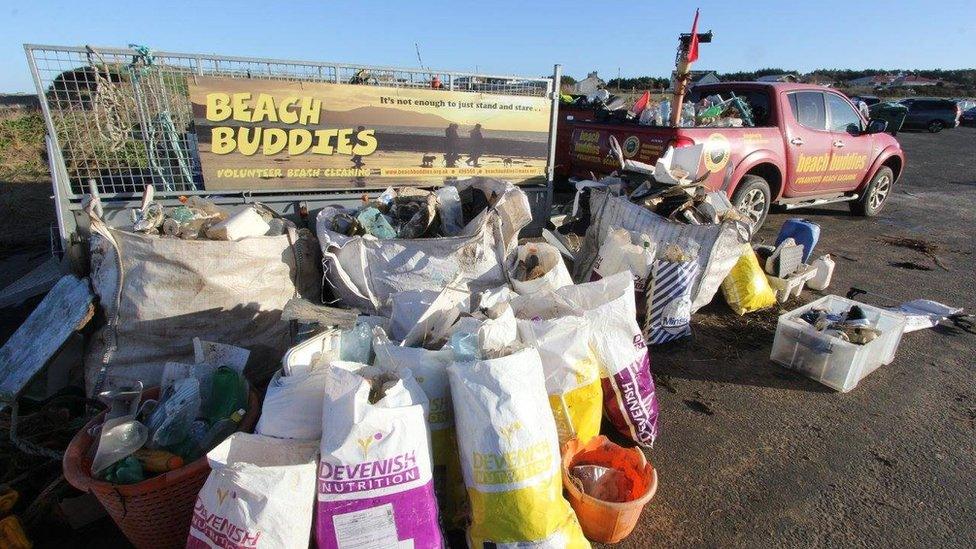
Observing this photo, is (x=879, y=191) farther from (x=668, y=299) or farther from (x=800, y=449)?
(x=800, y=449)

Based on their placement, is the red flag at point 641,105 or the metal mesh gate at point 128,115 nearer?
the metal mesh gate at point 128,115

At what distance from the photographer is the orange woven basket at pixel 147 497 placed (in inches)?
69.6

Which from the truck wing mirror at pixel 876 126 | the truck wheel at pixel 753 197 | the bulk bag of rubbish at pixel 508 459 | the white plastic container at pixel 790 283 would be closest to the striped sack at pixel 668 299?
the white plastic container at pixel 790 283

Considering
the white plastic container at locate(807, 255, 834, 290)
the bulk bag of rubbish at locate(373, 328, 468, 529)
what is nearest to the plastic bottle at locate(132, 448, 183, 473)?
the bulk bag of rubbish at locate(373, 328, 468, 529)

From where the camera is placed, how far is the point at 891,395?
10.3 feet

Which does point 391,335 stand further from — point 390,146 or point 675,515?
point 390,146

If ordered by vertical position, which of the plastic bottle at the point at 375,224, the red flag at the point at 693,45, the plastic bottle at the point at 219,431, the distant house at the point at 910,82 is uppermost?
the distant house at the point at 910,82

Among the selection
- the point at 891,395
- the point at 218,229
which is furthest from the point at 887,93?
the point at 218,229

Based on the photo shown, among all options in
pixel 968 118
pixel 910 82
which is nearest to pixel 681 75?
pixel 968 118

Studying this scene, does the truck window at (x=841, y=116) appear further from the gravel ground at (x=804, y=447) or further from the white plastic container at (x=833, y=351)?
the white plastic container at (x=833, y=351)

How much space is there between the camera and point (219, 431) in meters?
2.08

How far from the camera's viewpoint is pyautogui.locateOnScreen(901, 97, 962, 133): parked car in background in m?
23.3

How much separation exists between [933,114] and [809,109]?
24.6m

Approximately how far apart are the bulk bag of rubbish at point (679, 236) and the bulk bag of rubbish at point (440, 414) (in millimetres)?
2152
